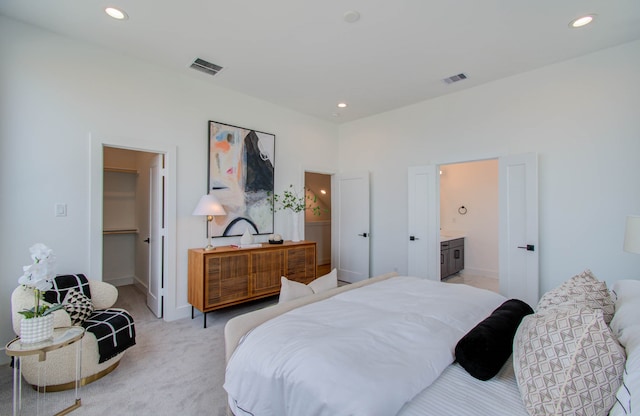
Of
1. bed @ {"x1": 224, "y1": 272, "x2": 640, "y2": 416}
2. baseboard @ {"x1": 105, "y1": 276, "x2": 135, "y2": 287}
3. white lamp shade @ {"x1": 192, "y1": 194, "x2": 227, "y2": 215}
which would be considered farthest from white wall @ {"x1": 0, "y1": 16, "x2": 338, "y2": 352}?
bed @ {"x1": 224, "y1": 272, "x2": 640, "y2": 416}

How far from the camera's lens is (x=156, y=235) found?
3.69 m

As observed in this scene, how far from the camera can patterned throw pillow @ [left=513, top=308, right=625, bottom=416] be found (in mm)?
971

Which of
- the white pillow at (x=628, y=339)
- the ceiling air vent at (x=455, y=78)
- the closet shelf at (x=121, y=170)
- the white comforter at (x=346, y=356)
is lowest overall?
the white comforter at (x=346, y=356)

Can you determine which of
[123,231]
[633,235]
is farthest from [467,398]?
[123,231]

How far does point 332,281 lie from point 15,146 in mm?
3074

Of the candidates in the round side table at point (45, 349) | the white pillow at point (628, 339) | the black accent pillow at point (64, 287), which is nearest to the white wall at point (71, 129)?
the black accent pillow at point (64, 287)

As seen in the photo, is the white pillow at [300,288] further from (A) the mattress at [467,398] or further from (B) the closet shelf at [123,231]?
(B) the closet shelf at [123,231]

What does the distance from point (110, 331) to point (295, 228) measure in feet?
8.51

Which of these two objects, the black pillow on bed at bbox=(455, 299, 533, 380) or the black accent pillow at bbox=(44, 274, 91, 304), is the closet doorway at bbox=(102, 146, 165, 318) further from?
the black pillow on bed at bbox=(455, 299, 533, 380)

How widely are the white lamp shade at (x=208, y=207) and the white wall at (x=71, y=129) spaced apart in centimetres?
26

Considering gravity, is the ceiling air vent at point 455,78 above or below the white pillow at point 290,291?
above

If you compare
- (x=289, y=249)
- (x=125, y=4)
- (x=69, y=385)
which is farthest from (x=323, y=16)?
(x=69, y=385)

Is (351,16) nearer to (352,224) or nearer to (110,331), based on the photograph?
(110,331)

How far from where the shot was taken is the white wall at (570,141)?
2.90m
